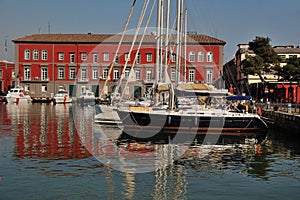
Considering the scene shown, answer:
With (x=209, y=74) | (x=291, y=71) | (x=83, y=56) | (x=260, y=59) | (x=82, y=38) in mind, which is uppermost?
(x=82, y=38)

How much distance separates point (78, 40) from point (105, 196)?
232 ft

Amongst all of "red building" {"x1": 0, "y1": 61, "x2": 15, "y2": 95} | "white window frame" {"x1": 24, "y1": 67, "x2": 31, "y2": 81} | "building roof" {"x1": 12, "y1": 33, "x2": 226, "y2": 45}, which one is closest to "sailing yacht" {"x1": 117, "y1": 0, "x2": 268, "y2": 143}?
"building roof" {"x1": 12, "y1": 33, "x2": 226, "y2": 45}

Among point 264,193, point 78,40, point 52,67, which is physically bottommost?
point 264,193

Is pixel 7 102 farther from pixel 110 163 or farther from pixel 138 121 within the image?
pixel 110 163

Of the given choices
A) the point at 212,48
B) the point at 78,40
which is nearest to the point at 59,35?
the point at 78,40

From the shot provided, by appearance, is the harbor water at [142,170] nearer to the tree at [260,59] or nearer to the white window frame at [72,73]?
the tree at [260,59]

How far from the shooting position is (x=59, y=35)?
84.3m

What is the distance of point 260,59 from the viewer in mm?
54719

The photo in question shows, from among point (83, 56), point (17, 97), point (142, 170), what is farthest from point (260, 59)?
point (17, 97)

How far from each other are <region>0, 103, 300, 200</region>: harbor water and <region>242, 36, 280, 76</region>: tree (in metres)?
28.2

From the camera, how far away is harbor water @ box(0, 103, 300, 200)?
1486 cm

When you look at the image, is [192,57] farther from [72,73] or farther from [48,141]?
[48,141]

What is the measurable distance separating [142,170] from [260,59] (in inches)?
1584

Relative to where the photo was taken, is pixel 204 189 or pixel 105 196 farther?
pixel 204 189
